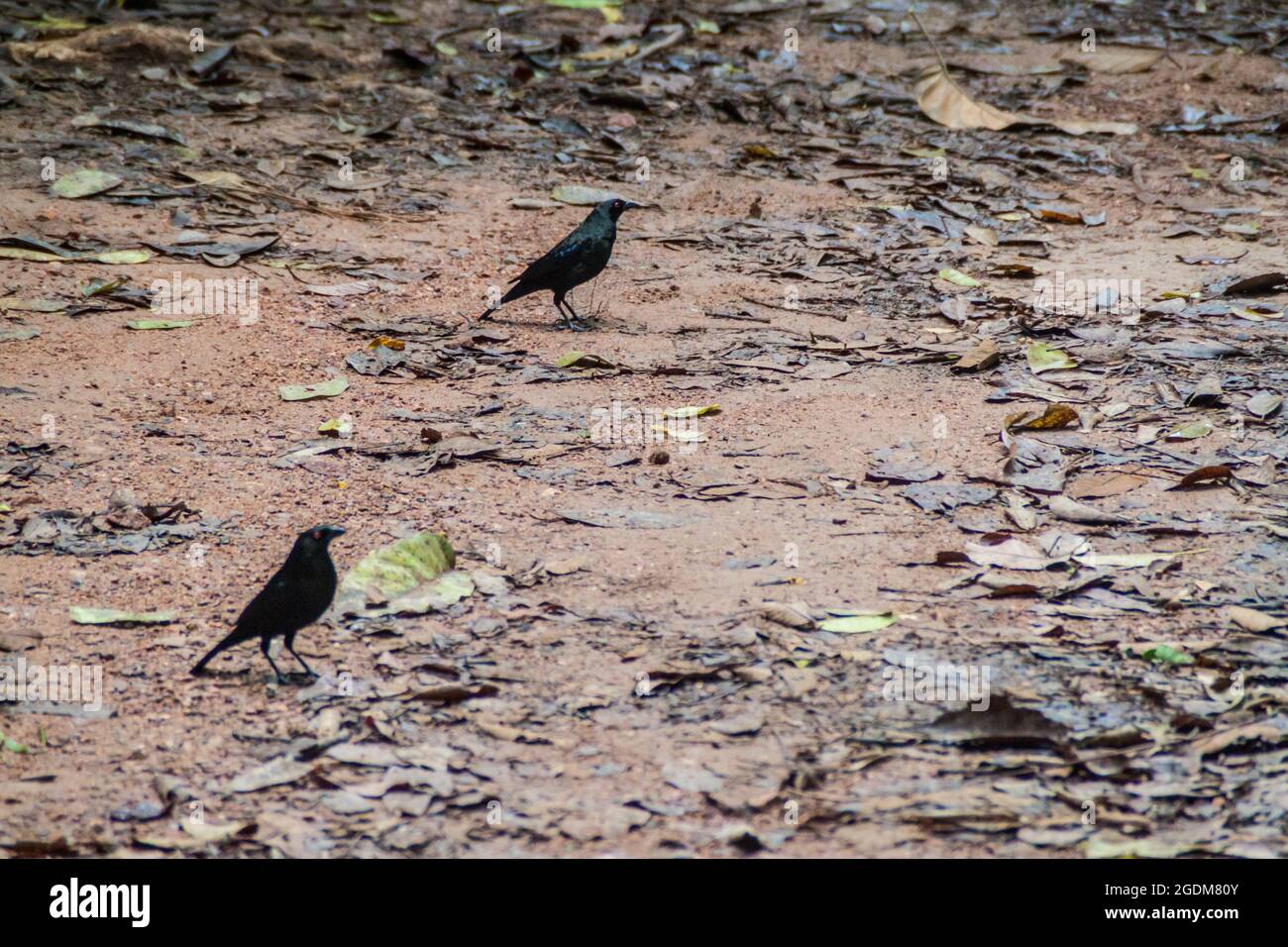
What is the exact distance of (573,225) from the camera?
8.55 meters

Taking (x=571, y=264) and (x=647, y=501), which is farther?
(x=571, y=264)

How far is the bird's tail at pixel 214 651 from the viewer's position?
158 inches

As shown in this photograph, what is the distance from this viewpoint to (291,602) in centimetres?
404

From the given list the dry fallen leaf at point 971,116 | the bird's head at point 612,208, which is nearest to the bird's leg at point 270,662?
the bird's head at point 612,208

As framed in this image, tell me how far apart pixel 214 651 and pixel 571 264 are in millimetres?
3832

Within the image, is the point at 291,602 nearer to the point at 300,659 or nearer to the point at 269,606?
the point at 269,606

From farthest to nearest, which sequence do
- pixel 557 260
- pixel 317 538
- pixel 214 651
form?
pixel 557 260 → pixel 317 538 → pixel 214 651

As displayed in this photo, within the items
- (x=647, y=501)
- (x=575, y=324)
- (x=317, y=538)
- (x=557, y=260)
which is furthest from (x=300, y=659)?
(x=557, y=260)

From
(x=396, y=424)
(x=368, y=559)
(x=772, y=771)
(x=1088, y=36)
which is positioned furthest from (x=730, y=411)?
(x=1088, y=36)

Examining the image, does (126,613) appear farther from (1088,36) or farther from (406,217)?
(1088,36)

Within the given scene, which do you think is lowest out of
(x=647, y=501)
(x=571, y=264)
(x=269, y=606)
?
(x=269, y=606)

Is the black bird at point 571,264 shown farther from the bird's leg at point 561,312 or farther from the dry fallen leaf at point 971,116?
the dry fallen leaf at point 971,116

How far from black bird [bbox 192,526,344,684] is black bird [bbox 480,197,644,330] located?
11.1ft

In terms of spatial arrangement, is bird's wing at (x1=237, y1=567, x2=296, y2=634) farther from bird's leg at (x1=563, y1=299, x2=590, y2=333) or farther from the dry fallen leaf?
the dry fallen leaf
